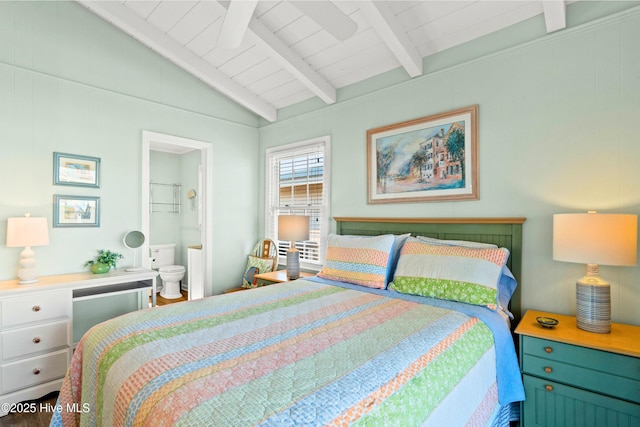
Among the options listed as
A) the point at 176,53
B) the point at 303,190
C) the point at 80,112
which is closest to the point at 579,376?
the point at 303,190

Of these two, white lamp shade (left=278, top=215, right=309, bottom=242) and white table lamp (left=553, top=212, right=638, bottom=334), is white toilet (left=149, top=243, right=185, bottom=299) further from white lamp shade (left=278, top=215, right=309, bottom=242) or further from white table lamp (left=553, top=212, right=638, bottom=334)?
white table lamp (left=553, top=212, right=638, bottom=334)

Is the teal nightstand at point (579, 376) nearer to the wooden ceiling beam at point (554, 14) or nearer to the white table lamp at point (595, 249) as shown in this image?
the white table lamp at point (595, 249)

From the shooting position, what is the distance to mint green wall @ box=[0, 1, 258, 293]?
8.63ft

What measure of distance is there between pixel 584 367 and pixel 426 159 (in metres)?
1.72

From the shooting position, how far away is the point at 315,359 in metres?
1.26

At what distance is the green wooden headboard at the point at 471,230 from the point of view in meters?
2.29

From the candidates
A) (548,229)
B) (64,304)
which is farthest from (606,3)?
(64,304)

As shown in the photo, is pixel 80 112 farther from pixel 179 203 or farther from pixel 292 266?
pixel 179 203

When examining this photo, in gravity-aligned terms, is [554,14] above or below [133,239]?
above

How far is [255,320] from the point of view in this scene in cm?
172

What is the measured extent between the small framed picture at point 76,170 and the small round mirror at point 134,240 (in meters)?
0.54

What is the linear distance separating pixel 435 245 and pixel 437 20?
5.53 feet

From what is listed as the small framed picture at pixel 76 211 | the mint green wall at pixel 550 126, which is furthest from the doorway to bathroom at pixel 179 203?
the mint green wall at pixel 550 126

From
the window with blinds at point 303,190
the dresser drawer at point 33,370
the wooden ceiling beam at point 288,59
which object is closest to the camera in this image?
the dresser drawer at point 33,370
